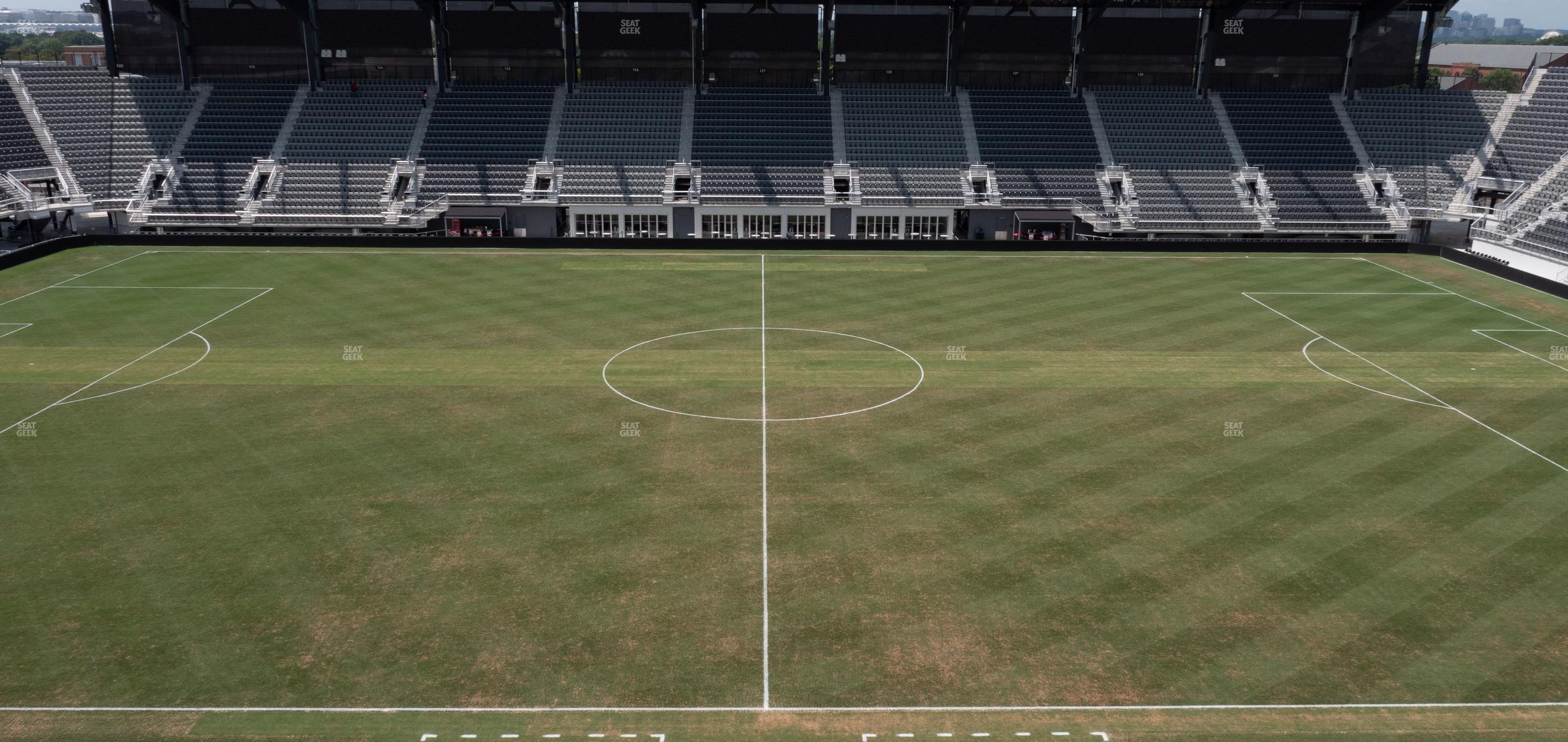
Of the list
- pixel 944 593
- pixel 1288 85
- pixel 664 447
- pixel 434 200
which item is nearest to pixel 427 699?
pixel 944 593

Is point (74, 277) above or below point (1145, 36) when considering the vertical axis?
below

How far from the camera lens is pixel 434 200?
60750mm

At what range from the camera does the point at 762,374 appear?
3394 centimetres

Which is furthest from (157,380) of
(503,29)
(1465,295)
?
(1465,295)

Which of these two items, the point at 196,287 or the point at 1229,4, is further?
the point at 1229,4

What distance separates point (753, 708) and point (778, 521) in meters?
6.97

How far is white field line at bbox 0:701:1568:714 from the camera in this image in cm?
1634

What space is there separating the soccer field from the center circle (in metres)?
0.20

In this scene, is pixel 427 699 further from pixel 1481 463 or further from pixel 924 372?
pixel 1481 463

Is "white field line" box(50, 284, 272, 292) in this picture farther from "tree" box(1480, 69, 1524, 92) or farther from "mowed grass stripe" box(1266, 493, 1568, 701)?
"tree" box(1480, 69, 1524, 92)

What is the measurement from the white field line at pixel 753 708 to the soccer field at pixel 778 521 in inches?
3.1

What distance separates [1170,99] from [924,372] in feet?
153

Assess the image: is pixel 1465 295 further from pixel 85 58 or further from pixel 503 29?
pixel 85 58

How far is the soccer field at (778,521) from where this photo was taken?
1692 centimetres
